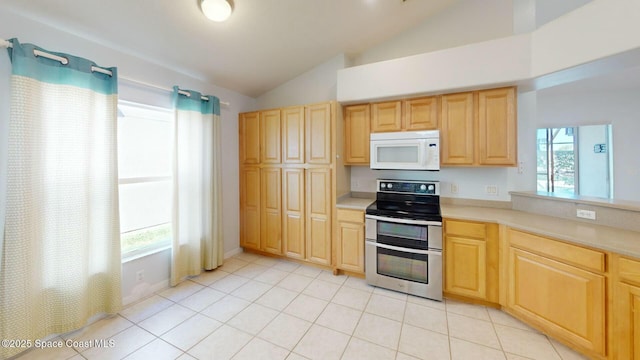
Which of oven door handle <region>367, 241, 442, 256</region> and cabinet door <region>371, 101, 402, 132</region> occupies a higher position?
cabinet door <region>371, 101, 402, 132</region>

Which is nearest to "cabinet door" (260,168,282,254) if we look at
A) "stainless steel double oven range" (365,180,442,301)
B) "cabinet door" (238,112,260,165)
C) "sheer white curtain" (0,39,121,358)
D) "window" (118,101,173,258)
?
"cabinet door" (238,112,260,165)

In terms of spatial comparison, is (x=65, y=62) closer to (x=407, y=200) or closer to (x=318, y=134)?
(x=318, y=134)

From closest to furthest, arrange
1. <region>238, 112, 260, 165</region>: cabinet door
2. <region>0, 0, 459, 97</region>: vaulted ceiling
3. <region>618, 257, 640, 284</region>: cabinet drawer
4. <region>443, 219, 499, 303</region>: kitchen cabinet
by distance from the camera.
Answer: <region>618, 257, 640, 284</region>: cabinet drawer, <region>0, 0, 459, 97</region>: vaulted ceiling, <region>443, 219, 499, 303</region>: kitchen cabinet, <region>238, 112, 260, 165</region>: cabinet door

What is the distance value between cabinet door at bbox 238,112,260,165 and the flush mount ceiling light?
1.51 metres

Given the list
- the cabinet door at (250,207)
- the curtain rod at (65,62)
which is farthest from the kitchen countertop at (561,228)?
the curtain rod at (65,62)

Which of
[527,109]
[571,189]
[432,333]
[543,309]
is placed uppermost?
[527,109]

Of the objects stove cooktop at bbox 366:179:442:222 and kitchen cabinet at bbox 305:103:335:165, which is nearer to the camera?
stove cooktop at bbox 366:179:442:222

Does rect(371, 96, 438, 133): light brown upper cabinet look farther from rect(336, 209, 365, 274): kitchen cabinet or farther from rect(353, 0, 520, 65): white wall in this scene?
rect(336, 209, 365, 274): kitchen cabinet

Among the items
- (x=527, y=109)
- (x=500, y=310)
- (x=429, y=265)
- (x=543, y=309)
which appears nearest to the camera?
(x=543, y=309)

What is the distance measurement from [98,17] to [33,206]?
1519 mm

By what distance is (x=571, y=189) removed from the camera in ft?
15.0

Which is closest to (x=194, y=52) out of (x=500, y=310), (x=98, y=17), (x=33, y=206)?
(x=98, y=17)

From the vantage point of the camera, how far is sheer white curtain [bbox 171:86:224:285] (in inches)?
106

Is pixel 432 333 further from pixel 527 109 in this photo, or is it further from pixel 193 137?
pixel 193 137
